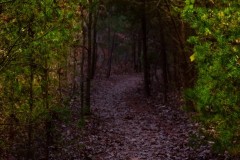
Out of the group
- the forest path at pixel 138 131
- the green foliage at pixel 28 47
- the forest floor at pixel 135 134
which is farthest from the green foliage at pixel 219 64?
the forest path at pixel 138 131

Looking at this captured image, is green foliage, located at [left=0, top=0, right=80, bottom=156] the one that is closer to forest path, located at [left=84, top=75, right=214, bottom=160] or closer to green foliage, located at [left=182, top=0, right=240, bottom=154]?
green foliage, located at [left=182, top=0, right=240, bottom=154]

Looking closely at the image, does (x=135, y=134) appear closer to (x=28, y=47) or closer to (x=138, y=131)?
(x=138, y=131)

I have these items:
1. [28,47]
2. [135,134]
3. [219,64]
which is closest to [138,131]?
[135,134]

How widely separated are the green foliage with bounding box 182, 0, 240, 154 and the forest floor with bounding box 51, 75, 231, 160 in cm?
289

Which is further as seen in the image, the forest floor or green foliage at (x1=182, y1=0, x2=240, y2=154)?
the forest floor

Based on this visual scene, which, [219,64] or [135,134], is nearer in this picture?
[219,64]

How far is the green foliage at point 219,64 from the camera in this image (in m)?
8.14

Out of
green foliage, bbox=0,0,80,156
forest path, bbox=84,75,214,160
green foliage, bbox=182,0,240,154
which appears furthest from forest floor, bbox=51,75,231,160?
green foliage, bbox=0,0,80,156

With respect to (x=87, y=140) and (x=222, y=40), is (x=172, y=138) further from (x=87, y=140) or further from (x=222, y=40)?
(x=222, y=40)

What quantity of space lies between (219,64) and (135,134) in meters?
9.94

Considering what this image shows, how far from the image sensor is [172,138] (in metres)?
16.2

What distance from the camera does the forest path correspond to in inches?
562

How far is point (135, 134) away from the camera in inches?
701

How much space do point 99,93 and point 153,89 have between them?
536 cm
